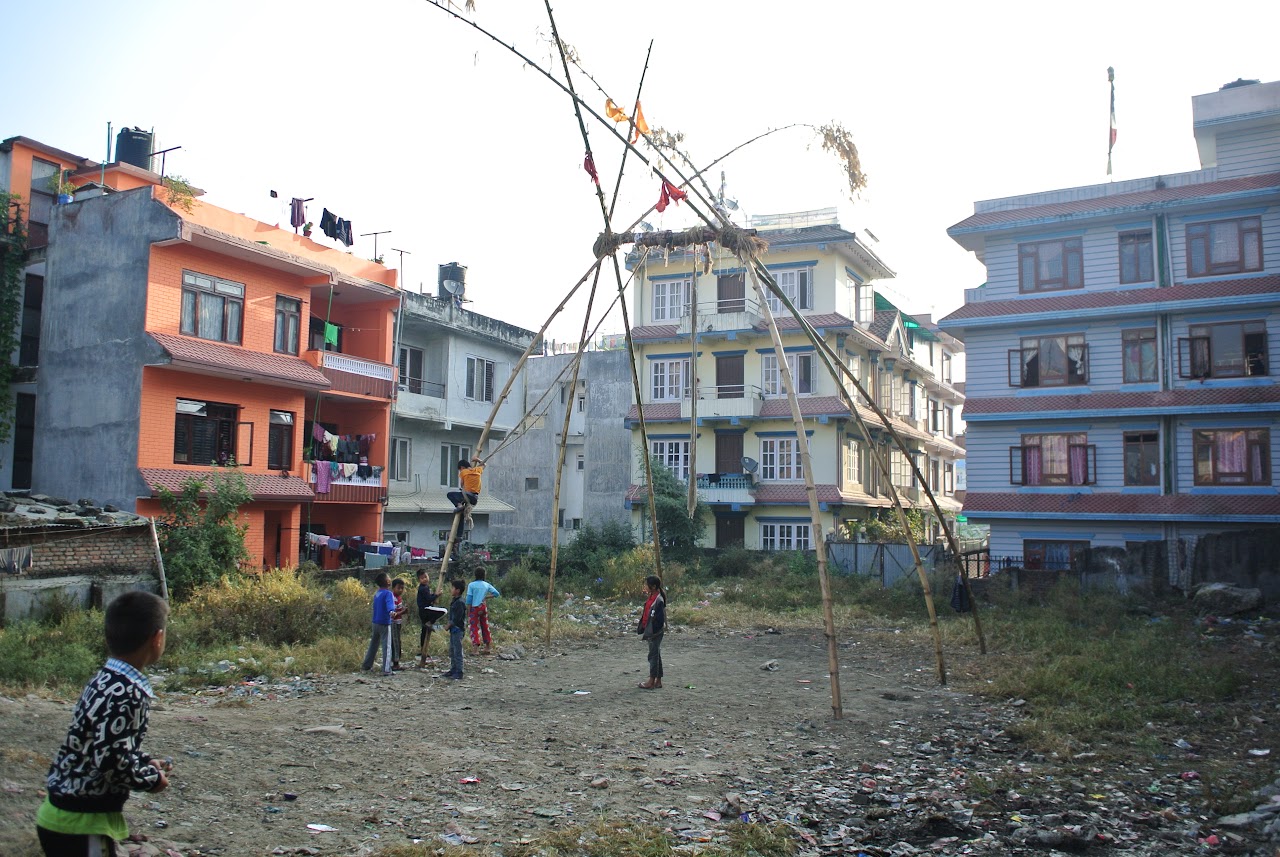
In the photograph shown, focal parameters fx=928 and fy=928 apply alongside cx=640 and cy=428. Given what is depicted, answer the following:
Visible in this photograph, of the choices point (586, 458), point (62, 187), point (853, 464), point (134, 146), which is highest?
point (134, 146)

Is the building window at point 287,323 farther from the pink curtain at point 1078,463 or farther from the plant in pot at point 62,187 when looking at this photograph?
the pink curtain at point 1078,463

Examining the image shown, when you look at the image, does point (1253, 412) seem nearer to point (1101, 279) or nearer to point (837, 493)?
point (1101, 279)

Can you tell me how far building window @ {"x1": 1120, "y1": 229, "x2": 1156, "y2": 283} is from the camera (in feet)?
90.6

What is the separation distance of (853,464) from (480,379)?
49.9 ft

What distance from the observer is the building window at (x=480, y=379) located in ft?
112

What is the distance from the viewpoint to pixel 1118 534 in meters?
27.6

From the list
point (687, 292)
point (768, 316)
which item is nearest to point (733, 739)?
point (768, 316)

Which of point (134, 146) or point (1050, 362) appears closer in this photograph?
point (134, 146)

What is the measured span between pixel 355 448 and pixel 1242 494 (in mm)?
25737

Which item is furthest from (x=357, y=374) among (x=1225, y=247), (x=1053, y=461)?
(x=1225, y=247)

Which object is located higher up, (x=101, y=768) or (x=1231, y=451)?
(x=1231, y=451)

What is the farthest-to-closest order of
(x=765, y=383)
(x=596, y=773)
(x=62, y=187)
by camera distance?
(x=765, y=383)
(x=62, y=187)
(x=596, y=773)

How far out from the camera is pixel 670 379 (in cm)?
3841

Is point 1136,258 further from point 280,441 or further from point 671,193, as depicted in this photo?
point 280,441
